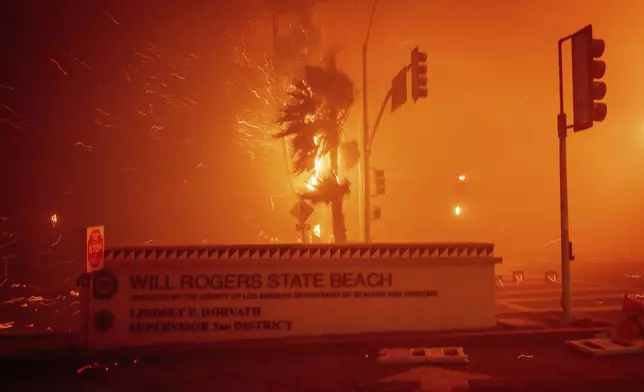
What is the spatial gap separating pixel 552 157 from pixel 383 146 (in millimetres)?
12710

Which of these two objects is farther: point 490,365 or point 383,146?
point 383,146

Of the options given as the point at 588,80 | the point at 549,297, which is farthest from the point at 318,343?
the point at 549,297

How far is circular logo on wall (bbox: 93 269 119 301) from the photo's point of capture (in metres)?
9.50

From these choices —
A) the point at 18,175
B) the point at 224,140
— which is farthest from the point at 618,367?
the point at 18,175

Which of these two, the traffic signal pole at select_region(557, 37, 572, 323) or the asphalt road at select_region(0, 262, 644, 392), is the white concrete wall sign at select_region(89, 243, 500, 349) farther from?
the traffic signal pole at select_region(557, 37, 572, 323)

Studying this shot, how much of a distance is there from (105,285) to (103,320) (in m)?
0.54

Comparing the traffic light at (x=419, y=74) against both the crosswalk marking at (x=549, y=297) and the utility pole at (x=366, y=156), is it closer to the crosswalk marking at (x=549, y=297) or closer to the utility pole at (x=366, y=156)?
the utility pole at (x=366, y=156)

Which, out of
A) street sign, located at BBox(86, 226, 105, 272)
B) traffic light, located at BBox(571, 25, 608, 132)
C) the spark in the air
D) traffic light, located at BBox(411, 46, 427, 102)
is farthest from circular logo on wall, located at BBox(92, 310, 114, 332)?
the spark in the air

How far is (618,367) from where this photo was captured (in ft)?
26.2

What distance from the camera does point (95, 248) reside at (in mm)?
9047

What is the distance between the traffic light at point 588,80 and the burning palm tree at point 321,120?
1243 centimetres

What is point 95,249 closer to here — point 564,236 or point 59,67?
point 564,236

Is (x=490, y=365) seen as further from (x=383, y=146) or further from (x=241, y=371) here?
(x=383, y=146)

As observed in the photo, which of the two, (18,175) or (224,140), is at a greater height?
(224,140)
